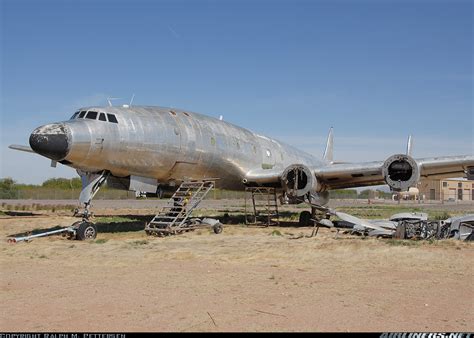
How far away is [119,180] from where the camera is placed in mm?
16734

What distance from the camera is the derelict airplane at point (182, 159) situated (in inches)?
558

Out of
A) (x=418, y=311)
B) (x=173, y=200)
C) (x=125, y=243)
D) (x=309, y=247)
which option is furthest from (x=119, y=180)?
(x=418, y=311)

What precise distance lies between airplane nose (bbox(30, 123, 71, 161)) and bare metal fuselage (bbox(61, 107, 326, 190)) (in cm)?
21

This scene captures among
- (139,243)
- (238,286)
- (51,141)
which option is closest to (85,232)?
(139,243)

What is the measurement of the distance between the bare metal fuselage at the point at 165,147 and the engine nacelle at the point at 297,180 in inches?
97.5

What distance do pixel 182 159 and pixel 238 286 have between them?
1015 cm

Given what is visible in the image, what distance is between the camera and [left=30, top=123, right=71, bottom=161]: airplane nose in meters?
13.0

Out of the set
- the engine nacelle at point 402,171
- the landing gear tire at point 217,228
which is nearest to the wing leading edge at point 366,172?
the engine nacelle at point 402,171

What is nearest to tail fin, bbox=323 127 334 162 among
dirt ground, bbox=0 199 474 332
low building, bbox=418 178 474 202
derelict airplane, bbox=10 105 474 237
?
derelict airplane, bbox=10 105 474 237

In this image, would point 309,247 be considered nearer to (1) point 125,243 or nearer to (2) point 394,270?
(2) point 394,270

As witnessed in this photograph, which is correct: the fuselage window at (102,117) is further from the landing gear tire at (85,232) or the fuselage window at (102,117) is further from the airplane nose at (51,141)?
the landing gear tire at (85,232)

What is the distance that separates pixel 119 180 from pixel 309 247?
7351 mm

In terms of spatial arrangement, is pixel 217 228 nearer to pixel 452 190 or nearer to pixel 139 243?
pixel 139 243

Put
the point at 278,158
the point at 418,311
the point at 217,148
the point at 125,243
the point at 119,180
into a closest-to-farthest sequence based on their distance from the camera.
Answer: the point at 418,311 < the point at 125,243 < the point at 119,180 < the point at 217,148 < the point at 278,158
